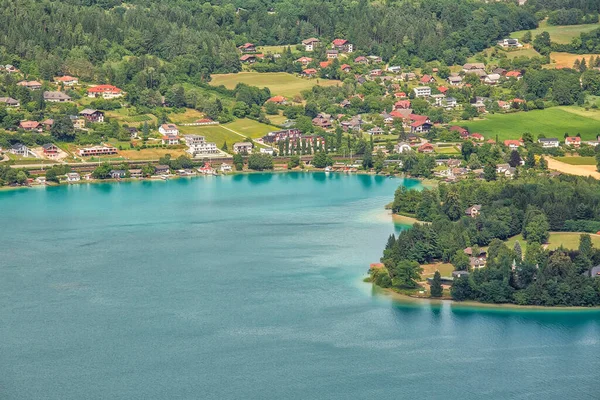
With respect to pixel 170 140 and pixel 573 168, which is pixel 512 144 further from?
pixel 170 140

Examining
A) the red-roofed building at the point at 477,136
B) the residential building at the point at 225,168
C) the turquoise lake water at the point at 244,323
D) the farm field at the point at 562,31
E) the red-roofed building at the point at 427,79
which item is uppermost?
the farm field at the point at 562,31

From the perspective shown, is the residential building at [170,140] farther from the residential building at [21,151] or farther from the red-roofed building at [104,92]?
the residential building at [21,151]

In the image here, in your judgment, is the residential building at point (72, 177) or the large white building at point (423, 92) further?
the large white building at point (423, 92)

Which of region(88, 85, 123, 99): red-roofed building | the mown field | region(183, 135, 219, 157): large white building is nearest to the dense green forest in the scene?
region(183, 135, 219, 157): large white building

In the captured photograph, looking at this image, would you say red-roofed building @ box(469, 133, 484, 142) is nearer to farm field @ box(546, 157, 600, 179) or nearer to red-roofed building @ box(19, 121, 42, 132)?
farm field @ box(546, 157, 600, 179)

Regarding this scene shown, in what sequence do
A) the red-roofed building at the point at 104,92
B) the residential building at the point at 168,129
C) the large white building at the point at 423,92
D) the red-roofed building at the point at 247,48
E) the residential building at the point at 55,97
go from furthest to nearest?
the red-roofed building at the point at 247,48 < the large white building at the point at 423,92 < the red-roofed building at the point at 104,92 < the residential building at the point at 55,97 < the residential building at the point at 168,129

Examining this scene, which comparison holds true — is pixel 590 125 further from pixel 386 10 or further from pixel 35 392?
pixel 35 392

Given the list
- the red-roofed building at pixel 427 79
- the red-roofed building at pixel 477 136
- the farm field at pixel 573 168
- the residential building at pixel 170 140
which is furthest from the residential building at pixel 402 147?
the red-roofed building at pixel 427 79

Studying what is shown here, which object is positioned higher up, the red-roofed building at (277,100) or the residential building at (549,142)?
the red-roofed building at (277,100)
